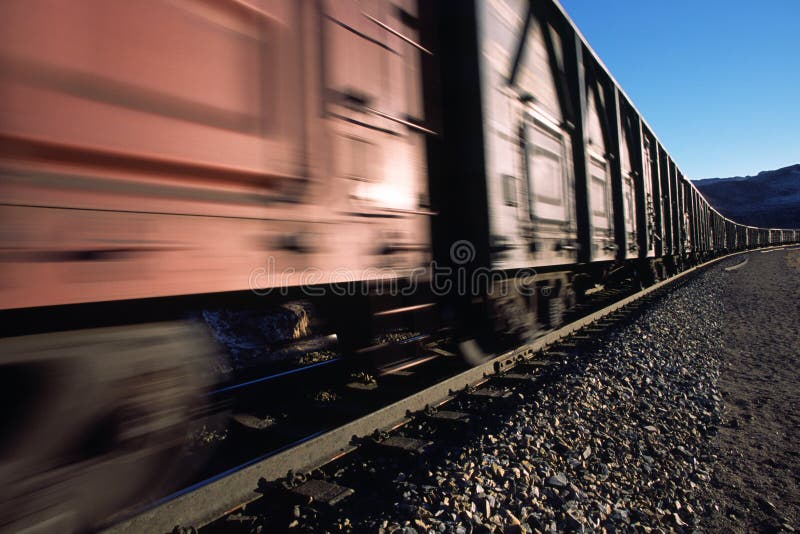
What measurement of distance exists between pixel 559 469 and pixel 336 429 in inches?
48.9

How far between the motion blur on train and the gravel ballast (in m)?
0.72

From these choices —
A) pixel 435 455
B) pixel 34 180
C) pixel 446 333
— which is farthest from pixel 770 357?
pixel 34 180

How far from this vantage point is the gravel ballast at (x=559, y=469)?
1.92 meters

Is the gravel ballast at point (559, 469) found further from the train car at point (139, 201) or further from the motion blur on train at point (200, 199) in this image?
the train car at point (139, 201)

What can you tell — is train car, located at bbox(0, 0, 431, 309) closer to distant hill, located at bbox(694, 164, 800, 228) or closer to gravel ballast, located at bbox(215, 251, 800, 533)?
gravel ballast, located at bbox(215, 251, 800, 533)

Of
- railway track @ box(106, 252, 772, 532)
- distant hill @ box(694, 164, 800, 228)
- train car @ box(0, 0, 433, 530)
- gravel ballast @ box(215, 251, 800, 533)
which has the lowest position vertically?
gravel ballast @ box(215, 251, 800, 533)

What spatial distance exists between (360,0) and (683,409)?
11.6ft

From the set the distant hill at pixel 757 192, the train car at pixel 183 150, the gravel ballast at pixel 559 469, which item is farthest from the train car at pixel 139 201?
the distant hill at pixel 757 192

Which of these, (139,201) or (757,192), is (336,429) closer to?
(139,201)

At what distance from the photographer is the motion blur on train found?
1299 millimetres

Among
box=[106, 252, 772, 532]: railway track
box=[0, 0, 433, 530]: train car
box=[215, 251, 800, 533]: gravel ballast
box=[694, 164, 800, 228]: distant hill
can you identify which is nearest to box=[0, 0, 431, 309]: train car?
box=[0, 0, 433, 530]: train car

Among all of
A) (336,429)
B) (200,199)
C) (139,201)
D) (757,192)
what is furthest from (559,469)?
(757,192)

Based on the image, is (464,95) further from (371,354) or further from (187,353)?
(187,353)

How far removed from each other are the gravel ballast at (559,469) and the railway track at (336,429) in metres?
0.08
